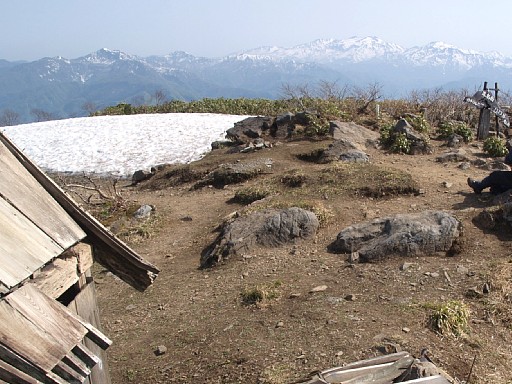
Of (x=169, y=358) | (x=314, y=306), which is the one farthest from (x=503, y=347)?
(x=169, y=358)

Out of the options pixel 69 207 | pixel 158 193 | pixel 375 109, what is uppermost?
pixel 69 207

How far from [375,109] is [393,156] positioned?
6891 millimetres

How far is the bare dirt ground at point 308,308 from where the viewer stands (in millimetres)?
5992

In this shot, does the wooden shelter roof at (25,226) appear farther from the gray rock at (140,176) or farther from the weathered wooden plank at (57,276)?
the gray rock at (140,176)

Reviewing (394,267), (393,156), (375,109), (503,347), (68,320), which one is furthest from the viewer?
(375,109)

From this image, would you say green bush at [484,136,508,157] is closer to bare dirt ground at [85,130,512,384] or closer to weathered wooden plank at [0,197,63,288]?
bare dirt ground at [85,130,512,384]

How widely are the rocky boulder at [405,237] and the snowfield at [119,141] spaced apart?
11151mm

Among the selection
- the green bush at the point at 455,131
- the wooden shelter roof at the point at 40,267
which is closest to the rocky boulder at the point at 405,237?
the wooden shelter roof at the point at 40,267

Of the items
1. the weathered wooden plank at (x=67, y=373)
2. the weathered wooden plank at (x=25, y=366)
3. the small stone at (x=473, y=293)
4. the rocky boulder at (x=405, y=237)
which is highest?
the weathered wooden plank at (x=25, y=366)

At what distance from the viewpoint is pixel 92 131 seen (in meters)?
23.5

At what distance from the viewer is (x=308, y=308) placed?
7078 millimetres

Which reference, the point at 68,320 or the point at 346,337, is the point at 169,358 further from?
the point at 68,320

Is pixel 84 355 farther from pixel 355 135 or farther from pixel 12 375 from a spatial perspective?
pixel 355 135

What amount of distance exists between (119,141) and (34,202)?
19.1 m
